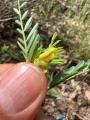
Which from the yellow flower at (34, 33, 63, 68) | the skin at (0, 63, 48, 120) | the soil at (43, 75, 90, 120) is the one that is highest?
the yellow flower at (34, 33, 63, 68)

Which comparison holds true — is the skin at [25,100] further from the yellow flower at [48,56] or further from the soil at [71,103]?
the soil at [71,103]

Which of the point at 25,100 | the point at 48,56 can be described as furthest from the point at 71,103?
the point at 48,56

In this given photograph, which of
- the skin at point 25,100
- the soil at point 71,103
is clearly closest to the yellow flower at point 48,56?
the skin at point 25,100


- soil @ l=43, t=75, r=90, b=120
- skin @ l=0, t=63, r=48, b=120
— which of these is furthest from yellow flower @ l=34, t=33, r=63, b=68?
soil @ l=43, t=75, r=90, b=120

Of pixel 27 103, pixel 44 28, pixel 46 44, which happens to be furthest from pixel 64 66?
pixel 27 103

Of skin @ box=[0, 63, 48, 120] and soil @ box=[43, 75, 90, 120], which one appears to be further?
soil @ box=[43, 75, 90, 120]

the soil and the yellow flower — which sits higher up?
the yellow flower

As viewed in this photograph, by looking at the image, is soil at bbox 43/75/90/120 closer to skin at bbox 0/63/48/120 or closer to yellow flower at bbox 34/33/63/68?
skin at bbox 0/63/48/120

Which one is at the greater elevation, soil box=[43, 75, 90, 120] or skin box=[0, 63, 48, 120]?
skin box=[0, 63, 48, 120]

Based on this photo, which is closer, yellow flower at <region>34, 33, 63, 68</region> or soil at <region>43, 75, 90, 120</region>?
yellow flower at <region>34, 33, 63, 68</region>

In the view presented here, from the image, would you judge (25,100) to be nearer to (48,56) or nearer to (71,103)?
(48,56)

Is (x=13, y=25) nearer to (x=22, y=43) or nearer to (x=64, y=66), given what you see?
(x=64, y=66)
